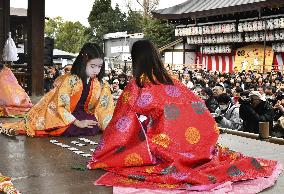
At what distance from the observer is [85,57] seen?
198 inches

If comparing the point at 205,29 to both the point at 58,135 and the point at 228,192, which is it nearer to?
the point at 58,135

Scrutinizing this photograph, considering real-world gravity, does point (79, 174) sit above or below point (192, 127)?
below

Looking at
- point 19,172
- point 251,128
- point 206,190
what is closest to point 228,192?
point 206,190

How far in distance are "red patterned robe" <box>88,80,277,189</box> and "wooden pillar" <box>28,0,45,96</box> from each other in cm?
627

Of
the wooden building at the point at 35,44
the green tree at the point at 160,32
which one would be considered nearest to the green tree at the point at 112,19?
the green tree at the point at 160,32

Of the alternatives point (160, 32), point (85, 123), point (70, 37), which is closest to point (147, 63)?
point (85, 123)

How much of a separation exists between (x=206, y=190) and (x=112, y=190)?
0.64 m

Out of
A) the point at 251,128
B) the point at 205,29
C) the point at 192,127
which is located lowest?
the point at 251,128

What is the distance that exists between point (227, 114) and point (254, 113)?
0.78 metres

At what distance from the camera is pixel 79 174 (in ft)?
12.0

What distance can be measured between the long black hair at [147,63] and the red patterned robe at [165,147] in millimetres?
64

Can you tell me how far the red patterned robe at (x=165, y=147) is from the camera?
3340 mm

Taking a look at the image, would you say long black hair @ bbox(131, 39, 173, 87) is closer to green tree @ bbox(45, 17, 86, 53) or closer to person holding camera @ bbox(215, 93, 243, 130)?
person holding camera @ bbox(215, 93, 243, 130)

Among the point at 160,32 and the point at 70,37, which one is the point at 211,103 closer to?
the point at 160,32
